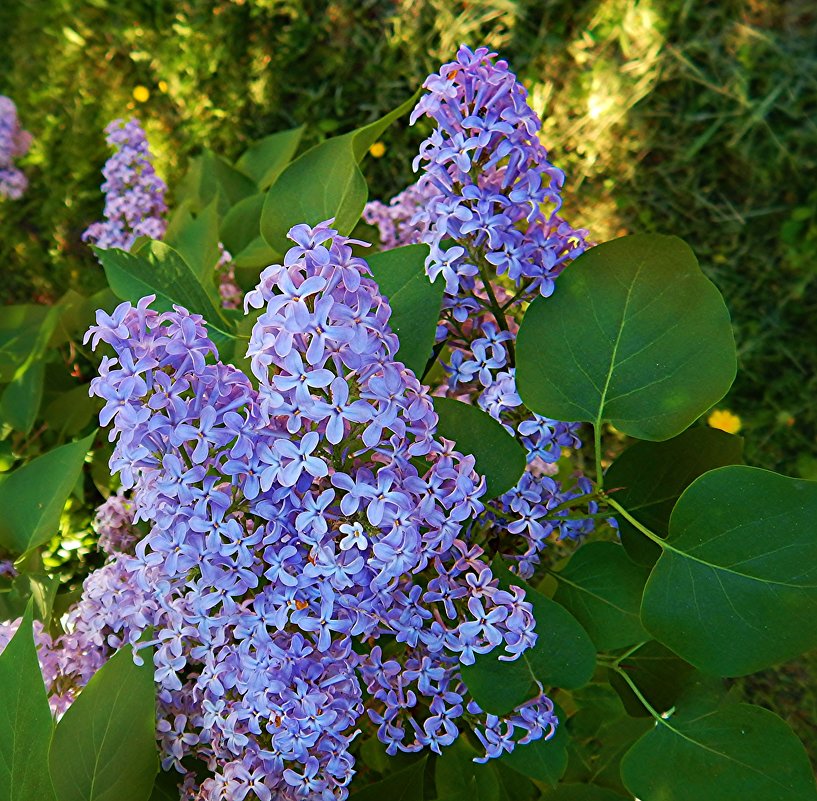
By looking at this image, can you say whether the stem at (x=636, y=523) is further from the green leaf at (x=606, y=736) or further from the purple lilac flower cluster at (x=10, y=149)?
the purple lilac flower cluster at (x=10, y=149)

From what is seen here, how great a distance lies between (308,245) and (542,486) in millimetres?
233

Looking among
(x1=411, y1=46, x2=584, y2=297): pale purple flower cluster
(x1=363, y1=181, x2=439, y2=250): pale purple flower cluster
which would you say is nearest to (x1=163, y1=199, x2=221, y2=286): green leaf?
(x1=363, y1=181, x2=439, y2=250): pale purple flower cluster

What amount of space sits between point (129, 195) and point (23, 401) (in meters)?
0.26

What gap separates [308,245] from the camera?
0.41m

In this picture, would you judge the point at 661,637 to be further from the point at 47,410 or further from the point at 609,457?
the point at 609,457

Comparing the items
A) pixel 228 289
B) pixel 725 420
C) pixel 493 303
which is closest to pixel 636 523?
pixel 493 303

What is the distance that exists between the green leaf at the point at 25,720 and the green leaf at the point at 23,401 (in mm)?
423

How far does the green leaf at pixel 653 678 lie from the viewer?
0.56m

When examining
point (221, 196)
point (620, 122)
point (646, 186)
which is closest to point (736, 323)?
point (646, 186)

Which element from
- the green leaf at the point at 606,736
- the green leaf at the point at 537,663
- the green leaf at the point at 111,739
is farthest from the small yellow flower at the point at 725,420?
the green leaf at the point at 111,739

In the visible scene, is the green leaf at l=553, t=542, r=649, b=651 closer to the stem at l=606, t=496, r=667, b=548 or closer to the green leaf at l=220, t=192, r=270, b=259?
the stem at l=606, t=496, r=667, b=548

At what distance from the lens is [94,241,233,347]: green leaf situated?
57 centimetres

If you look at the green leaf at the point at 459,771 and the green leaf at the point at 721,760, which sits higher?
the green leaf at the point at 721,760

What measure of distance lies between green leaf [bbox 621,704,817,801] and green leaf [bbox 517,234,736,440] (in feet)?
0.60
